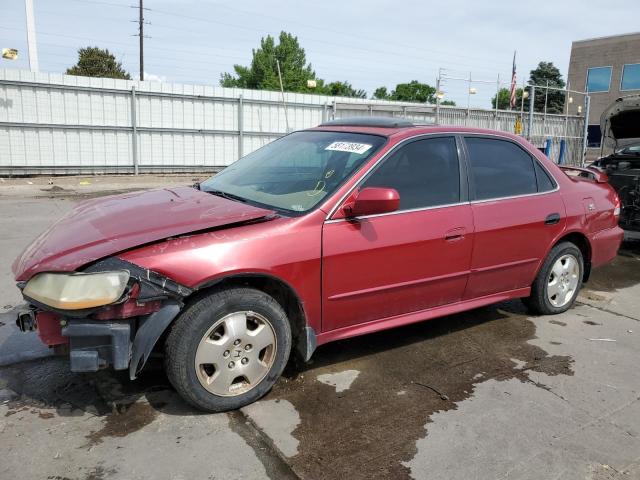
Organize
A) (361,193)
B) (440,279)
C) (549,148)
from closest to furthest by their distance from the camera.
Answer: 1. (361,193)
2. (440,279)
3. (549,148)

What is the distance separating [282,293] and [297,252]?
316 millimetres

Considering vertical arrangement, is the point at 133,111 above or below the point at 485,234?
→ above

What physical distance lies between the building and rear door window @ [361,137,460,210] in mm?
37100

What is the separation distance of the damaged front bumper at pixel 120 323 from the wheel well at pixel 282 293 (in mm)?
324

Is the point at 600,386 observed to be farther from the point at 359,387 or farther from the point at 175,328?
the point at 175,328

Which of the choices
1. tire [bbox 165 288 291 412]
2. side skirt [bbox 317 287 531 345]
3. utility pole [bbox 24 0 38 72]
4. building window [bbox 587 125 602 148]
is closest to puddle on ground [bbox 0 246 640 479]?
tire [bbox 165 288 291 412]

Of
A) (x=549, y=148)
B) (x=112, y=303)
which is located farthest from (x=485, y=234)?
(x=549, y=148)

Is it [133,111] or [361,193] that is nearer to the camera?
[361,193]

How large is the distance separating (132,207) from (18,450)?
1470 millimetres

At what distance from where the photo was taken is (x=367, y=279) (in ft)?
11.0

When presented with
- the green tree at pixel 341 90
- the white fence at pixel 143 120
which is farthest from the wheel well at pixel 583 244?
the green tree at pixel 341 90

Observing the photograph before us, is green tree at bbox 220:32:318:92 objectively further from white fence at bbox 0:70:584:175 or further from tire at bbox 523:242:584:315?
tire at bbox 523:242:584:315

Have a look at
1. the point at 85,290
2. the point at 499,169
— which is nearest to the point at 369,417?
the point at 85,290

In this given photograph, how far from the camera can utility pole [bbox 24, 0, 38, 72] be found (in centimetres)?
1544
